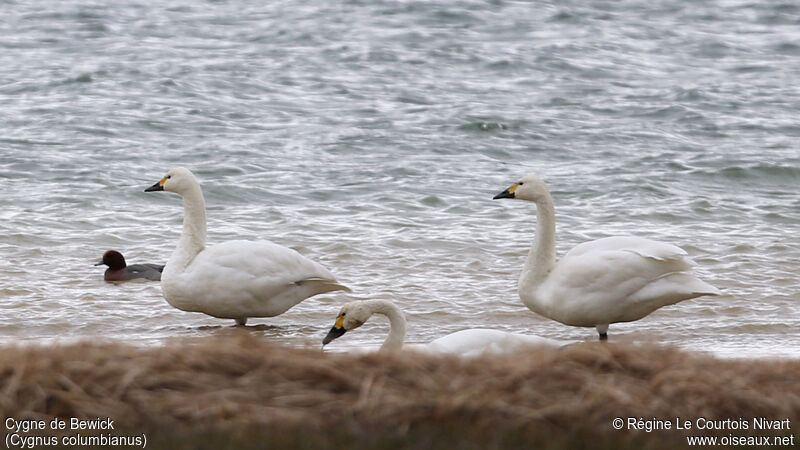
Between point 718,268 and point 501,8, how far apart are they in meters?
16.4

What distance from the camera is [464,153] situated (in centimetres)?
1530

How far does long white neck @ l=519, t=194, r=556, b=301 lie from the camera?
7199mm

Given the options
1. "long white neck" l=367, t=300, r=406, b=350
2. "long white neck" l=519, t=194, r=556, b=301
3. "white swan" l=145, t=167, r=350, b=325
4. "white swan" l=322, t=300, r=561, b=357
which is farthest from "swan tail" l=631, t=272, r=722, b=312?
"white swan" l=145, t=167, r=350, b=325

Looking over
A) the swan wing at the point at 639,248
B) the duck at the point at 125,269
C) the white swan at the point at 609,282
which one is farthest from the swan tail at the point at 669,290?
the duck at the point at 125,269

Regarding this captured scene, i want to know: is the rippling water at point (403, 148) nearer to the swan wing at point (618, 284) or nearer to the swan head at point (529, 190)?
the swan wing at point (618, 284)

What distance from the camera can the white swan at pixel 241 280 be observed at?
7500 millimetres

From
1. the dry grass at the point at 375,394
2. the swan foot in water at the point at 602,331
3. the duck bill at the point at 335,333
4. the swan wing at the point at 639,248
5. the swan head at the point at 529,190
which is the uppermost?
the dry grass at the point at 375,394

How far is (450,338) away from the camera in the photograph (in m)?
5.40

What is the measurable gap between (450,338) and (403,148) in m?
10.1

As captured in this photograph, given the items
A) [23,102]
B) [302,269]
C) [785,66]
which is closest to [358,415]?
[302,269]

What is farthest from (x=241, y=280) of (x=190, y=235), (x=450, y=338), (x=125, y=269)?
(x=450, y=338)

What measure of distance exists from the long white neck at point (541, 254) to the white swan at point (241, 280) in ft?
4.26

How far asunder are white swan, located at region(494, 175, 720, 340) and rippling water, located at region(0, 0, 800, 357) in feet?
1.77

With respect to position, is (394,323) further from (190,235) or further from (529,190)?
(190,235)
